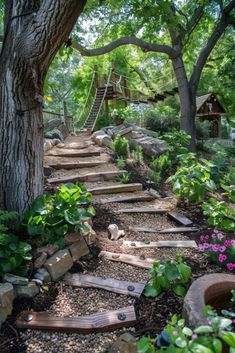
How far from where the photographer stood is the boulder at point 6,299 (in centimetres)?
214

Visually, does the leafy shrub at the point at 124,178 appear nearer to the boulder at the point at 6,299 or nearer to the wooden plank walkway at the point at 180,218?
the wooden plank walkway at the point at 180,218

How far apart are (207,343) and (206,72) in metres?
17.3

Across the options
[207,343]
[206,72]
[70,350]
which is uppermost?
[206,72]

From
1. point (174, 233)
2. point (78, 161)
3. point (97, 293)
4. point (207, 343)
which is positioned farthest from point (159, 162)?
point (207, 343)

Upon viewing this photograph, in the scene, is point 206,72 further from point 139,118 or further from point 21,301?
point 21,301

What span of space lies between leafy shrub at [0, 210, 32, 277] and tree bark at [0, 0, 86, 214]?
0.45 meters

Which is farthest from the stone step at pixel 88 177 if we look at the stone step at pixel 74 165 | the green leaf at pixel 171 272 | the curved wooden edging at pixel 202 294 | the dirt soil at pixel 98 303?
the curved wooden edging at pixel 202 294

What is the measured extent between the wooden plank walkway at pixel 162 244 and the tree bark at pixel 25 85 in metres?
1.09

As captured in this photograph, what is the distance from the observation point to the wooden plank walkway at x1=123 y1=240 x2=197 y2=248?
327 centimetres

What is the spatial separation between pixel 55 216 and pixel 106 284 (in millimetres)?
701

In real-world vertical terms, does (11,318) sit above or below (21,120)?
below

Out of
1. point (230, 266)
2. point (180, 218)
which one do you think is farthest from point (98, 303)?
point (180, 218)

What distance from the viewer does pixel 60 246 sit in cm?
266

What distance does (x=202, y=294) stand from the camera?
183 cm
